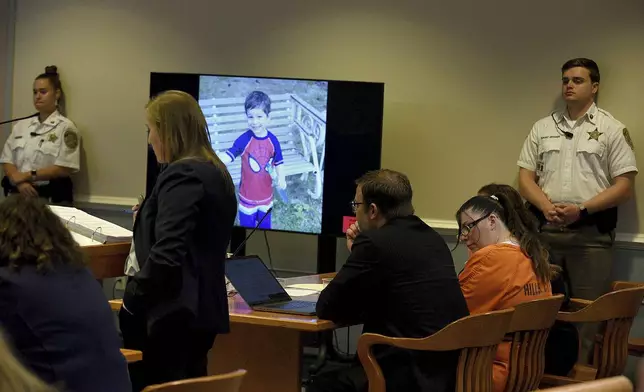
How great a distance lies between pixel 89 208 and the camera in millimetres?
6578

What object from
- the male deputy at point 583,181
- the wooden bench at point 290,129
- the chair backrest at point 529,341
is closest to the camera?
the chair backrest at point 529,341

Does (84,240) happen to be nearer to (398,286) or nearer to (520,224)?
(398,286)

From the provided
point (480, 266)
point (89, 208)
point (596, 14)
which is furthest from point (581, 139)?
point (89, 208)

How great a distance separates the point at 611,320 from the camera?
3.81m

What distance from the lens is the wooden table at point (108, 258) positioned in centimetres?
295

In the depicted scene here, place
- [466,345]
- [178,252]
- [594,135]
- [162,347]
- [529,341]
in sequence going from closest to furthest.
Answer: [178,252] < [162,347] < [466,345] < [529,341] < [594,135]

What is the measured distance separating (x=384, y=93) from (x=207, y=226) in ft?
9.97

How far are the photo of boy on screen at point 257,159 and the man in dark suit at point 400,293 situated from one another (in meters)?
2.34

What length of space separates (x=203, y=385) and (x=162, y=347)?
89 centimetres

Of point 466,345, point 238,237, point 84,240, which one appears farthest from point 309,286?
point 238,237

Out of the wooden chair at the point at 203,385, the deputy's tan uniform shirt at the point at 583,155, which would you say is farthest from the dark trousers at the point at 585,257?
the wooden chair at the point at 203,385

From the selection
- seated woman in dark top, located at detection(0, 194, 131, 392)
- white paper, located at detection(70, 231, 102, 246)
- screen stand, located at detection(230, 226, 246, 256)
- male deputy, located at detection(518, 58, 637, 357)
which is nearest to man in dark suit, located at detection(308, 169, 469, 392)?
white paper, located at detection(70, 231, 102, 246)

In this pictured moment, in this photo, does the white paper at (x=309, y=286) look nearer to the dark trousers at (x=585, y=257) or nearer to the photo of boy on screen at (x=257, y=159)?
the photo of boy on screen at (x=257, y=159)

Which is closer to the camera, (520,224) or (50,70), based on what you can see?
(520,224)
